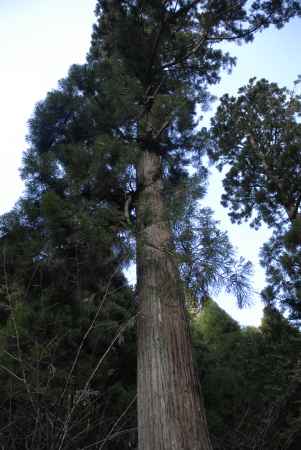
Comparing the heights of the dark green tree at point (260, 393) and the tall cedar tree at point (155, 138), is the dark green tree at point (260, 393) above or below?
below

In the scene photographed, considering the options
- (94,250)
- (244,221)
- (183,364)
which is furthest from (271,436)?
(244,221)

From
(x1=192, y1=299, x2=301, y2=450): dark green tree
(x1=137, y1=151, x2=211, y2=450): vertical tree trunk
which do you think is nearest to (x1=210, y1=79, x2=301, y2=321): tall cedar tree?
(x1=192, y1=299, x2=301, y2=450): dark green tree

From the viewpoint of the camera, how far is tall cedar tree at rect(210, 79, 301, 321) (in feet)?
24.3

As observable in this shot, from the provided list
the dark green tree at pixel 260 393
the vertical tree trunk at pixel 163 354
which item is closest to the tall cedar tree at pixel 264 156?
the dark green tree at pixel 260 393

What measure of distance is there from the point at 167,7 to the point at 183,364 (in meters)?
6.03

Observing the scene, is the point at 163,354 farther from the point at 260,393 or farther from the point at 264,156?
the point at 264,156

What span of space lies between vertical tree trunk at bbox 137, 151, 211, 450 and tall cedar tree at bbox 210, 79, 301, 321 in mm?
3652

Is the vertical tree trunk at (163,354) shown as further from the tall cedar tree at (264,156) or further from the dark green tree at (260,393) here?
the tall cedar tree at (264,156)

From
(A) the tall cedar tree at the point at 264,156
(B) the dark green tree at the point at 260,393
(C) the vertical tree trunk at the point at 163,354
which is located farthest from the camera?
(A) the tall cedar tree at the point at 264,156

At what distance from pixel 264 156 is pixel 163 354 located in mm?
7141

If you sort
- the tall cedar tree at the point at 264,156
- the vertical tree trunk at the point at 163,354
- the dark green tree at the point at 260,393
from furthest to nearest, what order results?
the tall cedar tree at the point at 264,156 < the dark green tree at the point at 260,393 < the vertical tree trunk at the point at 163,354

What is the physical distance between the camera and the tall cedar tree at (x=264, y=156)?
741cm

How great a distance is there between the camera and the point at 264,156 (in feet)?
27.8

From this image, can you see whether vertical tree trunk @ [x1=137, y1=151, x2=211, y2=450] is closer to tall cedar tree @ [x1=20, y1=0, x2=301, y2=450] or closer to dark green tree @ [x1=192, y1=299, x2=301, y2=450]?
tall cedar tree @ [x1=20, y1=0, x2=301, y2=450]
